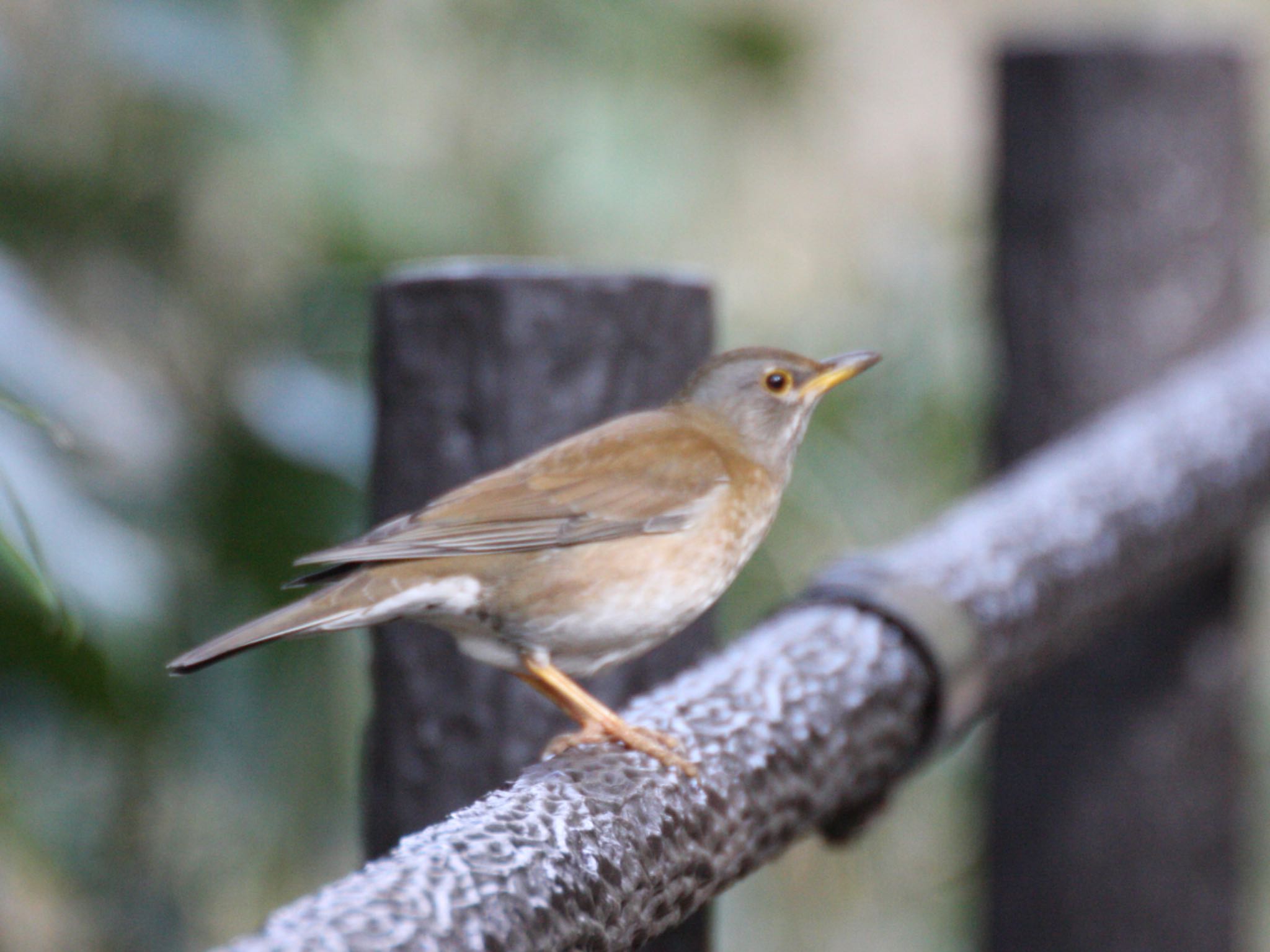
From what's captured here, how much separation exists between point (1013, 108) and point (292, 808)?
2201mm

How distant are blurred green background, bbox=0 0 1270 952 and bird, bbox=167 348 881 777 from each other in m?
0.42

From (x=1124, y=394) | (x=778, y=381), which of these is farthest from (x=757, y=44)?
(x=778, y=381)

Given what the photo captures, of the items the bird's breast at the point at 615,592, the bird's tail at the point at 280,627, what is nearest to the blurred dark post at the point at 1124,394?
the bird's breast at the point at 615,592

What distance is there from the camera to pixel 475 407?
69.9 inches

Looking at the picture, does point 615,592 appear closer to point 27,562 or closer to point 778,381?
point 778,381

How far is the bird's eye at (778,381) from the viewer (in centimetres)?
191

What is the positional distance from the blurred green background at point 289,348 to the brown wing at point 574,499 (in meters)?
0.44

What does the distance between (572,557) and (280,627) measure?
37cm

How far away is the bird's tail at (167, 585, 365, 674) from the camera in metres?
1.36

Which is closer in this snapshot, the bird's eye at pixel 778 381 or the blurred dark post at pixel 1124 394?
the bird's eye at pixel 778 381

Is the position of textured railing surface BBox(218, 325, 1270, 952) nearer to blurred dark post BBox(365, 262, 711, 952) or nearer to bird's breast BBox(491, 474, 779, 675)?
bird's breast BBox(491, 474, 779, 675)

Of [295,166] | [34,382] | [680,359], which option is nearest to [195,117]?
[295,166]

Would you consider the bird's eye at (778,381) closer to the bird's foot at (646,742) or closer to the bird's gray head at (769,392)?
the bird's gray head at (769,392)

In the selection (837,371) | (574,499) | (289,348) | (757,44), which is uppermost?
(757,44)
